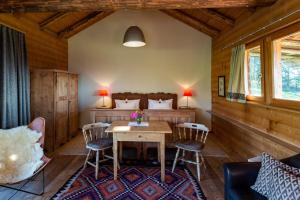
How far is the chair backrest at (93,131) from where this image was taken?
3.22 m

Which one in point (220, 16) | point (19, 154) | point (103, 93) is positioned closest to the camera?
point (19, 154)

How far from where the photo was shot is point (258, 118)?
3.42m

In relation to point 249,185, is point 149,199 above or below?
below

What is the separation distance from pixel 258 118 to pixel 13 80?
4069mm

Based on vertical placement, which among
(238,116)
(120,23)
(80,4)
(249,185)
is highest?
(120,23)

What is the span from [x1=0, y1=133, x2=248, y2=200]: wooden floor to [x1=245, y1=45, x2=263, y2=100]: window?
1249 millimetres

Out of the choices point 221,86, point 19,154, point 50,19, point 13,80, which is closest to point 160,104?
point 221,86

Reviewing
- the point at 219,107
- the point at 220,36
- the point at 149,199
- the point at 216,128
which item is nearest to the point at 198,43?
the point at 220,36

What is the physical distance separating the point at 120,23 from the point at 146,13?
0.82m

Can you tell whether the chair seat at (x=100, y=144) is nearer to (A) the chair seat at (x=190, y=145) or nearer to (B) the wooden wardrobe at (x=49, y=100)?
(A) the chair seat at (x=190, y=145)

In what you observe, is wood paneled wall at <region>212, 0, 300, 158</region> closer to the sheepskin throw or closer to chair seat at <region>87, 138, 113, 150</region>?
chair seat at <region>87, 138, 113, 150</region>

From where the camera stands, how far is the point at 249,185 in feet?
6.15

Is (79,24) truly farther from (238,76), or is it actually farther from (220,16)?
(238,76)

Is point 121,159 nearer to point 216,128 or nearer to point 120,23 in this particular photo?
point 216,128
